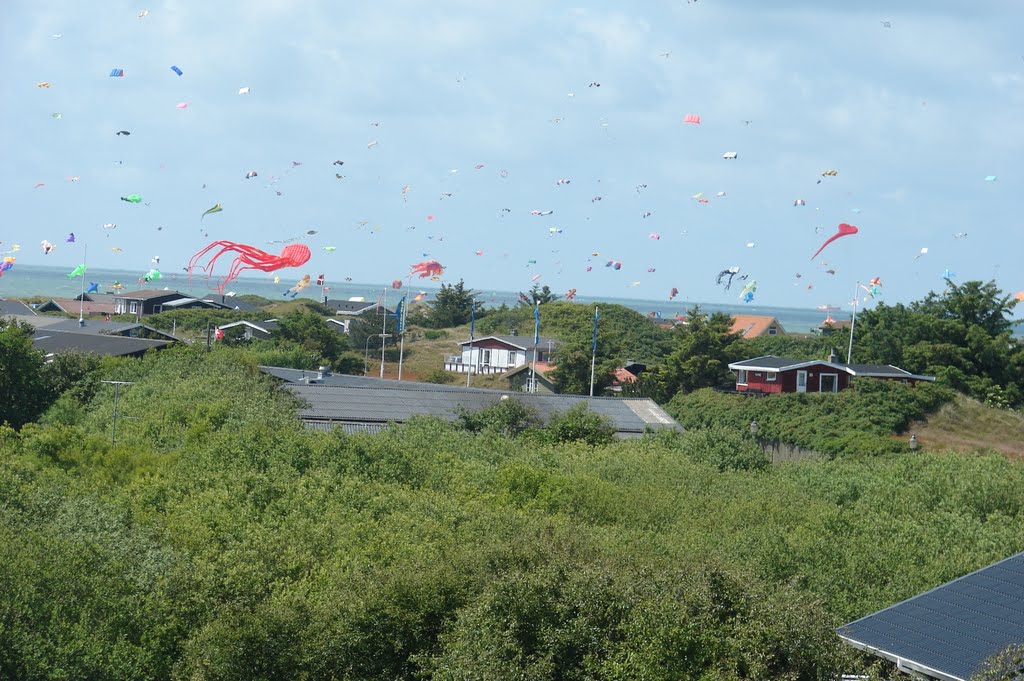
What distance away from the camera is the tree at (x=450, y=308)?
320ft

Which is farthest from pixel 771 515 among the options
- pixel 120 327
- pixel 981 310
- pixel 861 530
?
pixel 120 327

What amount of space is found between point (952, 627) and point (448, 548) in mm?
7360

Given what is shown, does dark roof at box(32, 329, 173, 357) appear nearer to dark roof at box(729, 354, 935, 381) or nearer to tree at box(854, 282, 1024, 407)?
dark roof at box(729, 354, 935, 381)

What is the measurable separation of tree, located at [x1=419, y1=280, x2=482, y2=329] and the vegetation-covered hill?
63824 mm

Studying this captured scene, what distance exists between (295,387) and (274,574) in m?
19.1

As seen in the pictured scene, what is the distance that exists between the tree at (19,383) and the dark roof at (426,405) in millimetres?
8949

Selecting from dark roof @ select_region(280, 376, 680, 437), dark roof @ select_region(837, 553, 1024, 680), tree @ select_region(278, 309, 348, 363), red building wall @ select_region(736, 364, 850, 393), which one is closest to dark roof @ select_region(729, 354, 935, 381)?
red building wall @ select_region(736, 364, 850, 393)

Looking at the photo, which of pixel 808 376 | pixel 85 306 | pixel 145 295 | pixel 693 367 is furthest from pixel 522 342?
pixel 85 306

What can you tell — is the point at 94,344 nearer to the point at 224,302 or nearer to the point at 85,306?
the point at 85,306

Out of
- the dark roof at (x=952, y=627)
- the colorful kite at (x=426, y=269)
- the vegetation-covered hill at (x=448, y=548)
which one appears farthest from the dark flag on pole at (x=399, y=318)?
the dark roof at (x=952, y=627)

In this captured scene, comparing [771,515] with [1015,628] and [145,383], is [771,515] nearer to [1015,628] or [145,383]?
[1015,628]

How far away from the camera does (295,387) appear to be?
3625cm

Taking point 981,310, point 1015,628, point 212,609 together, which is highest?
point 981,310

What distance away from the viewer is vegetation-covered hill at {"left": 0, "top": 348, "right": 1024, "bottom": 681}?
13.3 m
